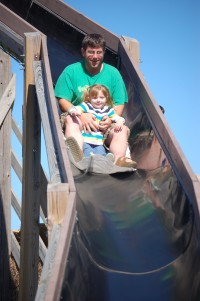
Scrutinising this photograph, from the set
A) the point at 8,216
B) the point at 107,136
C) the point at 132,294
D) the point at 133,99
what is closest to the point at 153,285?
the point at 132,294

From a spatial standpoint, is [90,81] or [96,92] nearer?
[96,92]

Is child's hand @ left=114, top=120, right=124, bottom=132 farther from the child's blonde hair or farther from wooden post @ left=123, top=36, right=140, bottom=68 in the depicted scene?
wooden post @ left=123, top=36, right=140, bottom=68

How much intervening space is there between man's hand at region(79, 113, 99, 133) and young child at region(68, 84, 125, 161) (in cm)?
3

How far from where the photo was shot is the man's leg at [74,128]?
4277 mm

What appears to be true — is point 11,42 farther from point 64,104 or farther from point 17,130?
point 17,130

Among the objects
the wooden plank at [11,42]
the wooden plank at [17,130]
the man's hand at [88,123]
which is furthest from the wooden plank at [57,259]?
the wooden plank at [17,130]

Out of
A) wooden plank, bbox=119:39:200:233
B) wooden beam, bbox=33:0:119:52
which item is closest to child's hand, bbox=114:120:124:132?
wooden plank, bbox=119:39:200:233

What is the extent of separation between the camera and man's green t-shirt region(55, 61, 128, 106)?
484 centimetres

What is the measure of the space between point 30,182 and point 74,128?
52 cm

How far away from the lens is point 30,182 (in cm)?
444

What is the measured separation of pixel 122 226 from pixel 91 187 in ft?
1.78

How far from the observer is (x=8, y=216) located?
572cm

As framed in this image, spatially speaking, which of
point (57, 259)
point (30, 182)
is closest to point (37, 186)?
point (30, 182)

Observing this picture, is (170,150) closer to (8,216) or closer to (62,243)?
(62,243)
